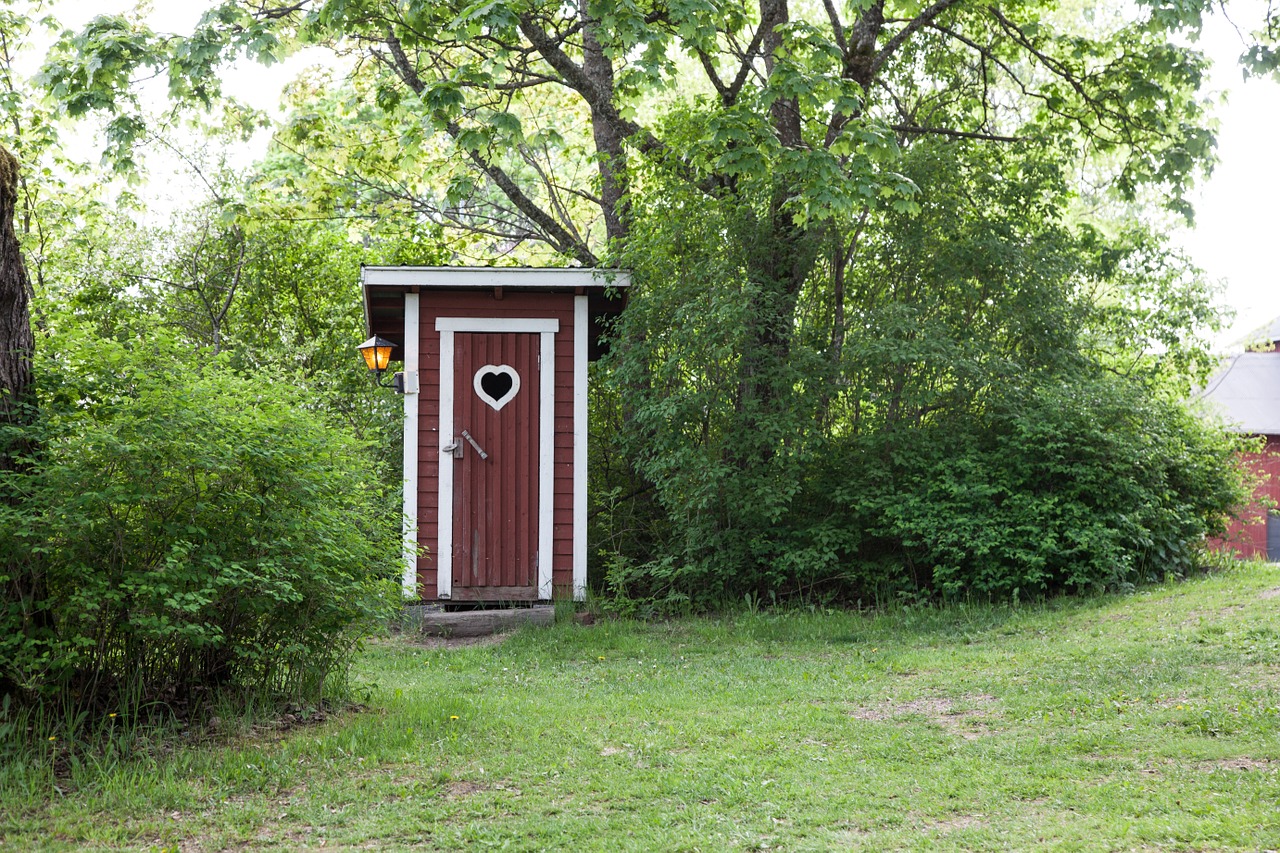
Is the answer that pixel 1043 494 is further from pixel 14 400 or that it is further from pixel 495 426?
pixel 14 400

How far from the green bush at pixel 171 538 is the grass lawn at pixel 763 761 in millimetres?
480

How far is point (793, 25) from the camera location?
8289 mm

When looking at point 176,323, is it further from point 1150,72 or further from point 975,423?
point 1150,72

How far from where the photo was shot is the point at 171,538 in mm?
4875

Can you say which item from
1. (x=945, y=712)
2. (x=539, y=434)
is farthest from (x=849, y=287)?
(x=945, y=712)

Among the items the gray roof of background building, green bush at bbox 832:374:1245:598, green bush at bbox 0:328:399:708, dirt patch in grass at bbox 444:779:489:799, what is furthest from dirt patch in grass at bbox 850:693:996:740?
the gray roof of background building

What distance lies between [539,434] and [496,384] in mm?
603

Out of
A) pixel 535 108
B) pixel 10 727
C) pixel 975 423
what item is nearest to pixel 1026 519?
pixel 975 423

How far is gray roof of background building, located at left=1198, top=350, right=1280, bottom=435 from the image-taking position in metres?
23.6

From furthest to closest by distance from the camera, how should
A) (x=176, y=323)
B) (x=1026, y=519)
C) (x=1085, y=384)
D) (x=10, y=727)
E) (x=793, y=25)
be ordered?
1. (x=176, y=323)
2. (x=1085, y=384)
3. (x=1026, y=519)
4. (x=793, y=25)
5. (x=10, y=727)

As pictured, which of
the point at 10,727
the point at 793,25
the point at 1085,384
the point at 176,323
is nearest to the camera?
the point at 10,727

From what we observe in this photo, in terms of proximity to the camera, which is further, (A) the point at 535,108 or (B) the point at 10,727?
(A) the point at 535,108

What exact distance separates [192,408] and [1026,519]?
6.84 meters

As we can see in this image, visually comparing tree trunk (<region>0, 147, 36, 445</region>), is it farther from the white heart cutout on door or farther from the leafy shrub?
the leafy shrub
